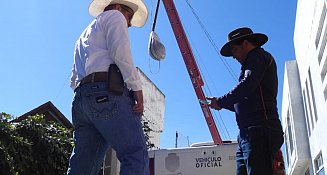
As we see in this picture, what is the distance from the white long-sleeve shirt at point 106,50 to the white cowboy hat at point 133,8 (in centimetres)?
23

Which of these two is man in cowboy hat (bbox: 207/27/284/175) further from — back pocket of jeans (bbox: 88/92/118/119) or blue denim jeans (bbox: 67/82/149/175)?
back pocket of jeans (bbox: 88/92/118/119)

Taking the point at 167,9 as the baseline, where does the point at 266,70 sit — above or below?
below

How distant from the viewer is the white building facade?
50.7 ft

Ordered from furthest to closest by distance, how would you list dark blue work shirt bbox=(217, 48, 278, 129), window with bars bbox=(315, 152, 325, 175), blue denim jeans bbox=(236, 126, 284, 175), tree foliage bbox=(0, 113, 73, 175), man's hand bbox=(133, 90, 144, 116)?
window with bars bbox=(315, 152, 325, 175) → tree foliage bbox=(0, 113, 73, 175) → dark blue work shirt bbox=(217, 48, 278, 129) → blue denim jeans bbox=(236, 126, 284, 175) → man's hand bbox=(133, 90, 144, 116)

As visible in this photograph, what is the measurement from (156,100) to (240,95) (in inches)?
625

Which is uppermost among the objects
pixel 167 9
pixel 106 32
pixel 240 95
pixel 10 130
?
pixel 167 9

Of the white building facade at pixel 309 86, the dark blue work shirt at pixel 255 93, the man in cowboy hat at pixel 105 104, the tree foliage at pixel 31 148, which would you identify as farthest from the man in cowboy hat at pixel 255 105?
the white building facade at pixel 309 86

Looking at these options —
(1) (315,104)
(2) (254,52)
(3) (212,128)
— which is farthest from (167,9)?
(2) (254,52)

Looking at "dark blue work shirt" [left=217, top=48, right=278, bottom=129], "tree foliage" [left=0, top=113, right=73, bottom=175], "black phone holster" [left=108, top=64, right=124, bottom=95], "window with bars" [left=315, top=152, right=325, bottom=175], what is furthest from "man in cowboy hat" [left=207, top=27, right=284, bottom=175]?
"window with bars" [left=315, top=152, right=325, bottom=175]

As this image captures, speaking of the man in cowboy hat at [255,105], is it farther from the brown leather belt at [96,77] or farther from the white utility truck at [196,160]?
the white utility truck at [196,160]

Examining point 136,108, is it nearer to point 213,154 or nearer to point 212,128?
point 213,154

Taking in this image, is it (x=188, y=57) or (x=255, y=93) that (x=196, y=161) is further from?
(x=188, y=57)

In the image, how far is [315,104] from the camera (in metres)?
17.7

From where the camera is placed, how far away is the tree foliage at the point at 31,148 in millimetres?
7770
